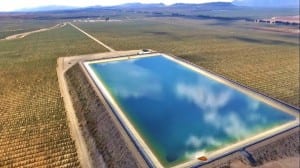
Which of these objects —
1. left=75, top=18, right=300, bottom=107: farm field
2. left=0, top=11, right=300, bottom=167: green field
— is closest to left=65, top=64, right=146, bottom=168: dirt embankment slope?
left=0, top=11, right=300, bottom=167: green field

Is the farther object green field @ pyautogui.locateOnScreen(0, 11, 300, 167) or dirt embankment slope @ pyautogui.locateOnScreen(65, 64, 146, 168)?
green field @ pyautogui.locateOnScreen(0, 11, 300, 167)

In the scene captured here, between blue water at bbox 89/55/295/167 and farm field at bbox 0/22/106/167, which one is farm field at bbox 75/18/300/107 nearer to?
blue water at bbox 89/55/295/167

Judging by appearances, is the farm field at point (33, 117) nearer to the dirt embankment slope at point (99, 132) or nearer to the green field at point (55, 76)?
the green field at point (55, 76)

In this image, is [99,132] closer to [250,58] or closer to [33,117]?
[33,117]

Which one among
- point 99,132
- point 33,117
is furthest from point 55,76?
point 99,132

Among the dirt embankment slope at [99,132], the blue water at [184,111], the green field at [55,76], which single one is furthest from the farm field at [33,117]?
the blue water at [184,111]

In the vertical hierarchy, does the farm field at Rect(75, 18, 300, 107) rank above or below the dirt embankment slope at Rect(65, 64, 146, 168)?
above

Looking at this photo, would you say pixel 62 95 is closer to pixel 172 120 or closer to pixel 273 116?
pixel 172 120
